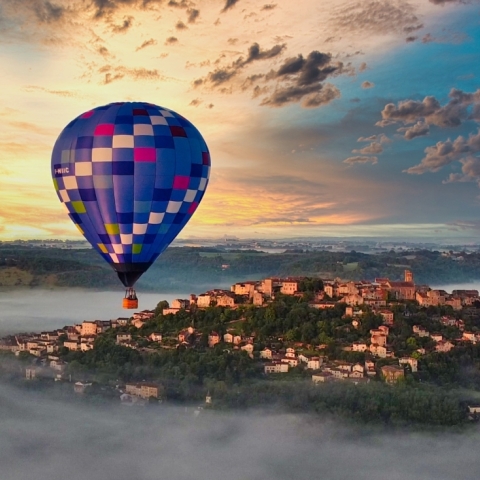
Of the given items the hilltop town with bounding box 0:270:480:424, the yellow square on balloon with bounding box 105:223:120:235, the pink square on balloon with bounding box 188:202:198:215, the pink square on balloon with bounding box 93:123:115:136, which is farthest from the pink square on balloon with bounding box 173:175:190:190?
the hilltop town with bounding box 0:270:480:424

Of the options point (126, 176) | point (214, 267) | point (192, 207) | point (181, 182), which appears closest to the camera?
point (126, 176)

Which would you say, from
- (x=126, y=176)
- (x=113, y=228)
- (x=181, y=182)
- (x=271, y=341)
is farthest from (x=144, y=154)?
(x=271, y=341)

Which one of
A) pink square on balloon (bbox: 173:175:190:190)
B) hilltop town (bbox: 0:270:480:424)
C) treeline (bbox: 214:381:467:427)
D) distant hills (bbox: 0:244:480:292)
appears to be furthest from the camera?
distant hills (bbox: 0:244:480:292)

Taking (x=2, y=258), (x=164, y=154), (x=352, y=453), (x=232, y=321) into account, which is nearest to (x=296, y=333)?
(x=232, y=321)

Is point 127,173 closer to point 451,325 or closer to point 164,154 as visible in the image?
point 164,154

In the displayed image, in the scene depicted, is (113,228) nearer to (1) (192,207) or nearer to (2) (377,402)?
(1) (192,207)

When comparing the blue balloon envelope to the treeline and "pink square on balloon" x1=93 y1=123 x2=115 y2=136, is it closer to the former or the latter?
"pink square on balloon" x1=93 y1=123 x2=115 y2=136

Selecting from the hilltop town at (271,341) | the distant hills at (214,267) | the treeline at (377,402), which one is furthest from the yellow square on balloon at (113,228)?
the distant hills at (214,267)

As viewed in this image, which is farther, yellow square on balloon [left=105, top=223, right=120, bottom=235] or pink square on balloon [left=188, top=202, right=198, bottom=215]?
pink square on balloon [left=188, top=202, right=198, bottom=215]
